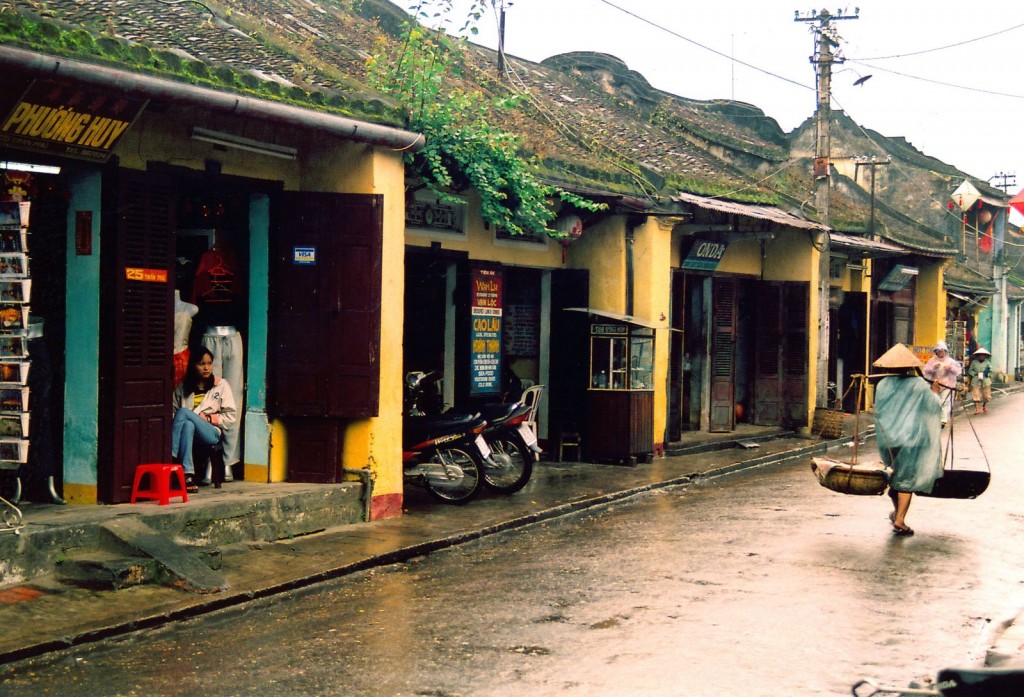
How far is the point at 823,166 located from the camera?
72.8 feet

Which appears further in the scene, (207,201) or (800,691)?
(207,201)

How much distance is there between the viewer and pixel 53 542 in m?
8.77

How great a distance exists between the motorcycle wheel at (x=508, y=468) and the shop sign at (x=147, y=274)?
4574 millimetres

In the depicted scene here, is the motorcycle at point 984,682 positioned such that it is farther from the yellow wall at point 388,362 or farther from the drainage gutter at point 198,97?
the yellow wall at point 388,362

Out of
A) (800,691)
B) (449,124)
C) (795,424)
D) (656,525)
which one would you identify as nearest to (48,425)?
(449,124)

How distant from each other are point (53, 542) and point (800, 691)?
5.33 metres

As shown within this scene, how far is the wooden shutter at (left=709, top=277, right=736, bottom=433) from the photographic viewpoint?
69.7ft

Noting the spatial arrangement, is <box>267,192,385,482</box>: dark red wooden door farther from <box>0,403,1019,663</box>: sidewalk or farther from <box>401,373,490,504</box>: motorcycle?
<box>401,373,490,504</box>: motorcycle

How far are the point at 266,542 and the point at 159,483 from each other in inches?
40.6

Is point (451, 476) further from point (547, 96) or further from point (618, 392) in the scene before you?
point (547, 96)

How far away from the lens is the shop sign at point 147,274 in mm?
10273

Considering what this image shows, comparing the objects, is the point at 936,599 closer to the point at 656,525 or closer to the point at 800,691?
the point at 800,691

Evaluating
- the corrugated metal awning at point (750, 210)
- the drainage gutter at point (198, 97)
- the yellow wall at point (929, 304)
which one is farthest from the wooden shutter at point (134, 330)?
the yellow wall at point (929, 304)

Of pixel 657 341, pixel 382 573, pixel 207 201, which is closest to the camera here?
pixel 382 573
